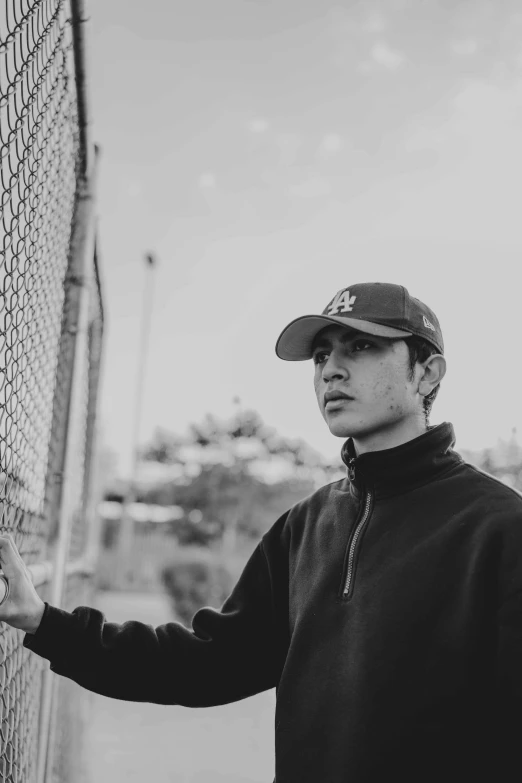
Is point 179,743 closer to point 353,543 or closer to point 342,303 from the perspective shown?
point 353,543

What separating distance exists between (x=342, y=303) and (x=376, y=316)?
14 cm

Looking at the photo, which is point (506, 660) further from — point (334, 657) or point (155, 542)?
point (155, 542)

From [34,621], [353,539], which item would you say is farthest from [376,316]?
[34,621]

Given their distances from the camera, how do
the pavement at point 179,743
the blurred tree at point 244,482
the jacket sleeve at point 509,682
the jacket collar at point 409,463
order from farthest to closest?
1. the blurred tree at point 244,482
2. the pavement at point 179,743
3. the jacket collar at point 409,463
4. the jacket sleeve at point 509,682

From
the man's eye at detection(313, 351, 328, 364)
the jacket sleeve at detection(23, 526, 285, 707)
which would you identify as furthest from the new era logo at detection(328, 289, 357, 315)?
the jacket sleeve at detection(23, 526, 285, 707)

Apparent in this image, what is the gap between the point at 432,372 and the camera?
2.06 meters

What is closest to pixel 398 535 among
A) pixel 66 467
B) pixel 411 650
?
pixel 411 650

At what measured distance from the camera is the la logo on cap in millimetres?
2059

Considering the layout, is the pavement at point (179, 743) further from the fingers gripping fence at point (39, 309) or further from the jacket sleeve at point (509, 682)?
the jacket sleeve at point (509, 682)

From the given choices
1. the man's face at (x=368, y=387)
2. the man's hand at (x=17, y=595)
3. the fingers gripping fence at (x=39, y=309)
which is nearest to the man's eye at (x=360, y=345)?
the man's face at (x=368, y=387)

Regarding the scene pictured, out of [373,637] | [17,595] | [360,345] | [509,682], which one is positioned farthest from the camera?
[360,345]

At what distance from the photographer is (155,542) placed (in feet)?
70.8

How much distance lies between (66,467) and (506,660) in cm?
183

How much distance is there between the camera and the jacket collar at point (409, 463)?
72.7 inches
